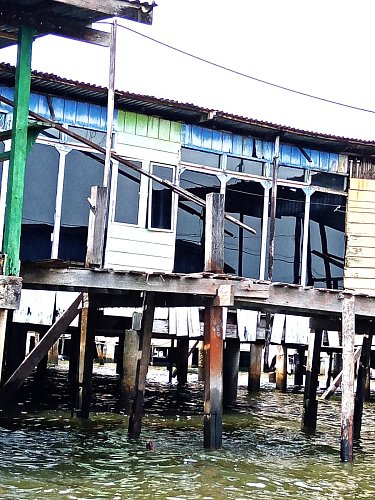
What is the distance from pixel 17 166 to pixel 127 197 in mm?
6812

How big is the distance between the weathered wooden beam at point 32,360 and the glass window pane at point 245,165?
16.6ft

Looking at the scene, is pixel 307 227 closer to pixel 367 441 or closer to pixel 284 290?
pixel 367 441

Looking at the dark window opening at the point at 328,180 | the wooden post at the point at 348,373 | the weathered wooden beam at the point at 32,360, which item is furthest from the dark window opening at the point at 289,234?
the wooden post at the point at 348,373

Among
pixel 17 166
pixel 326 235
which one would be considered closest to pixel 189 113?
pixel 326 235

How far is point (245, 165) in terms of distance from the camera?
17.3 metres

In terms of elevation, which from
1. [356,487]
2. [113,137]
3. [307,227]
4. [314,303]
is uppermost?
[113,137]

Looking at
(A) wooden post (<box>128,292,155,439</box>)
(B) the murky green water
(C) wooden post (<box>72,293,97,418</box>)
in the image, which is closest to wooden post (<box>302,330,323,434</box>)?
(B) the murky green water

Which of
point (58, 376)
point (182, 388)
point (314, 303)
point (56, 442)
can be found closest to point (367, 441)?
point (314, 303)

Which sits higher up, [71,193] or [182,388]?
[71,193]

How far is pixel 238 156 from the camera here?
17188mm

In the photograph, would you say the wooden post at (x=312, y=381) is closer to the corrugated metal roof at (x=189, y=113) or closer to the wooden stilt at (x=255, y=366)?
the corrugated metal roof at (x=189, y=113)

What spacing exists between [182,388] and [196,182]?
6913 millimetres

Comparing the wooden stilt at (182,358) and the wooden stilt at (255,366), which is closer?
the wooden stilt at (255,366)

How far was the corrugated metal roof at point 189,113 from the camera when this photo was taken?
14742mm
